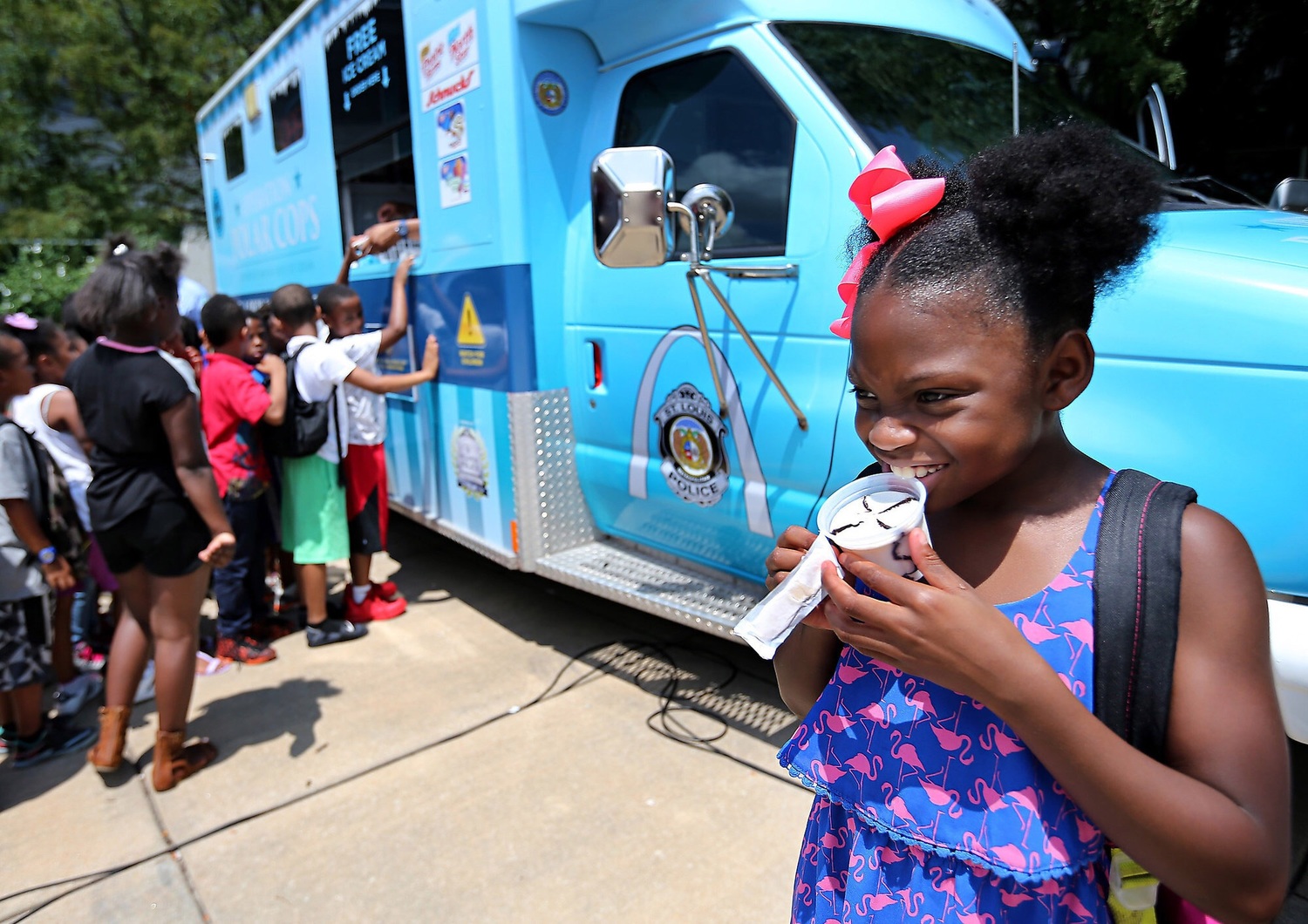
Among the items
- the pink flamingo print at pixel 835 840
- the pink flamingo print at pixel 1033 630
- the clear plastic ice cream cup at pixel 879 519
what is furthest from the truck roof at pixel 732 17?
the pink flamingo print at pixel 835 840

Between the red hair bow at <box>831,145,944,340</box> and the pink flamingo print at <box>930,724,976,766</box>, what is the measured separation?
52 centimetres

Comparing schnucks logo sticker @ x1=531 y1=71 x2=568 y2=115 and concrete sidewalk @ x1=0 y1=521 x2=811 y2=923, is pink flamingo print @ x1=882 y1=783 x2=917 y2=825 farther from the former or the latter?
schnucks logo sticker @ x1=531 y1=71 x2=568 y2=115

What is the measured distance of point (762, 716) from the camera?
344cm

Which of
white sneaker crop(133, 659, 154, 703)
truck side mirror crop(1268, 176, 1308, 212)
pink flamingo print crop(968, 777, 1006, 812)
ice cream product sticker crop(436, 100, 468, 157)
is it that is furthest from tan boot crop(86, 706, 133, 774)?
truck side mirror crop(1268, 176, 1308, 212)

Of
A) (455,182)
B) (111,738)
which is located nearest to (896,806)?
(111,738)

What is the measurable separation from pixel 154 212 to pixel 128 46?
2.92 metres

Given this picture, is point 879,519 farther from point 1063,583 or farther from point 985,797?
point 985,797

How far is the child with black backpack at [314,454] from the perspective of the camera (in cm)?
436

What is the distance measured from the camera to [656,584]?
139 inches

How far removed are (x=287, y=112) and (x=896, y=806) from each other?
587 centimetres

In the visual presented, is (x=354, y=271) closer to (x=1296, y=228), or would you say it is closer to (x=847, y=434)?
(x=847, y=434)

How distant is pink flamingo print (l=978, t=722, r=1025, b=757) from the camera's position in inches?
39.4

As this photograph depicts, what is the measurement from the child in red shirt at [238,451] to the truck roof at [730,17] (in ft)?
6.54

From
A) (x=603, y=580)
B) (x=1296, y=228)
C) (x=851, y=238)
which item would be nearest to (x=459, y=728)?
(x=603, y=580)
